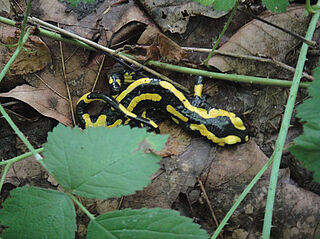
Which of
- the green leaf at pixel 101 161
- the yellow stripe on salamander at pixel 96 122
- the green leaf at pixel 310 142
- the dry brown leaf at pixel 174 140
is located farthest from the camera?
the yellow stripe on salamander at pixel 96 122

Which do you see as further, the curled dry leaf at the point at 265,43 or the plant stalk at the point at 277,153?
the curled dry leaf at the point at 265,43

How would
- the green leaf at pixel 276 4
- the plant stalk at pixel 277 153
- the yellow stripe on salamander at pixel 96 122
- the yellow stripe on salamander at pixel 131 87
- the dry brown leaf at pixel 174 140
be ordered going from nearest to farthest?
1. the plant stalk at pixel 277 153
2. the green leaf at pixel 276 4
3. the dry brown leaf at pixel 174 140
4. the yellow stripe on salamander at pixel 96 122
5. the yellow stripe on salamander at pixel 131 87

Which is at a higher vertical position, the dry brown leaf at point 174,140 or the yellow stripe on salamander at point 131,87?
the yellow stripe on salamander at point 131,87

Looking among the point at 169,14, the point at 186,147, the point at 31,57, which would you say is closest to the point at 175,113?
the point at 186,147

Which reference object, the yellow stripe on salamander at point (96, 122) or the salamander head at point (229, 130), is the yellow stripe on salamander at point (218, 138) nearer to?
the salamander head at point (229, 130)

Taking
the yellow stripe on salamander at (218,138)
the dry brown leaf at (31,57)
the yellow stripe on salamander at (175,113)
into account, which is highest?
the dry brown leaf at (31,57)

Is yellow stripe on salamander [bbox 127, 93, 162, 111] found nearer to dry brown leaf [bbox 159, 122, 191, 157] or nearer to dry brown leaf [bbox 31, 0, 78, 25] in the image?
dry brown leaf [bbox 159, 122, 191, 157]

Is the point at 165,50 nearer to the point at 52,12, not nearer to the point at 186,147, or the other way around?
the point at 186,147

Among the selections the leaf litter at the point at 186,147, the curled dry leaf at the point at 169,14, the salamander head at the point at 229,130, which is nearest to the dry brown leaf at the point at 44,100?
the leaf litter at the point at 186,147

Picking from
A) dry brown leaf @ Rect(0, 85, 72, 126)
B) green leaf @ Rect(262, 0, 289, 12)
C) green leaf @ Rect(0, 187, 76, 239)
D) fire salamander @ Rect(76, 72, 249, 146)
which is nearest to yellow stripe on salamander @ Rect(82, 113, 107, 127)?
fire salamander @ Rect(76, 72, 249, 146)
